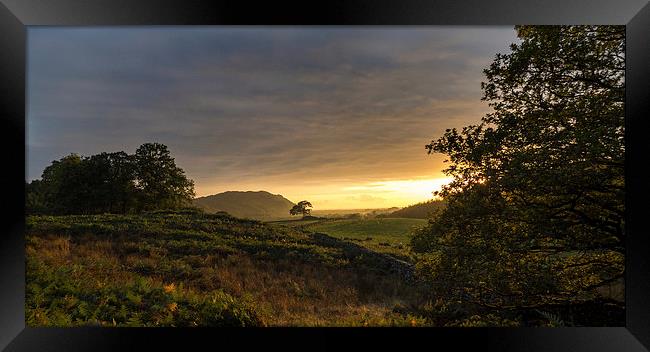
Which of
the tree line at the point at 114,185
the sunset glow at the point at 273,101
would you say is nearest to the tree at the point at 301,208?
the sunset glow at the point at 273,101

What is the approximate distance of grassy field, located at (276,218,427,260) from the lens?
15.2 metres

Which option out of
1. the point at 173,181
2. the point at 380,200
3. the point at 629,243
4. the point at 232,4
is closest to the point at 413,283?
the point at 380,200

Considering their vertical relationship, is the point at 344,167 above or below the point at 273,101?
below

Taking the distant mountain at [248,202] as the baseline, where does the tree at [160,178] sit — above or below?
above

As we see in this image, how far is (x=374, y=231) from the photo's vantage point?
762 inches

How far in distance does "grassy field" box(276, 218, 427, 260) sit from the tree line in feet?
18.6

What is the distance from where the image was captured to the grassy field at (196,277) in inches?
214

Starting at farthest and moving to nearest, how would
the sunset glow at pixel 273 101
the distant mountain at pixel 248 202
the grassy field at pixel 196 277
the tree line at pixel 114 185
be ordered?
the tree line at pixel 114 185, the distant mountain at pixel 248 202, the sunset glow at pixel 273 101, the grassy field at pixel 196 277

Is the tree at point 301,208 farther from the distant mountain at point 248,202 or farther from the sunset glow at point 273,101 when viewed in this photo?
the sunset glow at point 273,101

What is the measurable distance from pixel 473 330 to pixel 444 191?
8.39ft

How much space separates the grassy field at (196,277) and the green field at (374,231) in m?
2.06

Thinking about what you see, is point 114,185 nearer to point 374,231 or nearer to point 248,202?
point 248,202

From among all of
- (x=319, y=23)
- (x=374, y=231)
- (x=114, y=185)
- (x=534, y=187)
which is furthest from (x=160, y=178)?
(x=534, y=187)

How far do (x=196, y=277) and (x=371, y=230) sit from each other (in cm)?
1213
